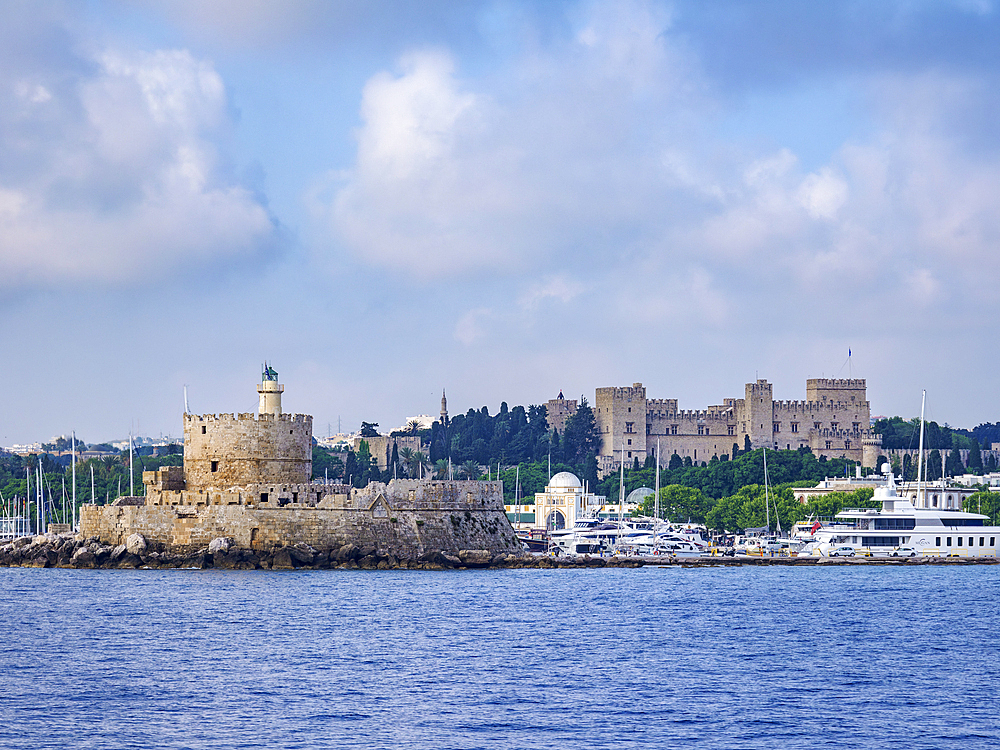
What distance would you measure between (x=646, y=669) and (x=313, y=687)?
301 inches

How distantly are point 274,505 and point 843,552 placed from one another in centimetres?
2585

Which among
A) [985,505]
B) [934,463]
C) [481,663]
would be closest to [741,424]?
[934,463]

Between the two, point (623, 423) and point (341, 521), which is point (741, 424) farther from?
point (341, 521)

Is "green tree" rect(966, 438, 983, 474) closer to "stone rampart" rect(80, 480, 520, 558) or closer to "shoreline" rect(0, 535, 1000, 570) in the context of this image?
"shoreline" rect(0, 535, 1000, 570)

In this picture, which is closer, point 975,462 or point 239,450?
point 239,450

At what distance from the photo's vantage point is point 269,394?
5966cm

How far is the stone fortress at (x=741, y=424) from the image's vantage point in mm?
133125

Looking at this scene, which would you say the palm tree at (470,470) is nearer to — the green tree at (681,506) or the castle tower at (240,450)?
the green tree at (681,506)

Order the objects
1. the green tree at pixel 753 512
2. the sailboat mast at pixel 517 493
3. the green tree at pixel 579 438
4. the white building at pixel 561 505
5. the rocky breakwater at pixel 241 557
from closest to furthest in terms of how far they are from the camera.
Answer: the rocky breakwater at pixel 241 557 → the green tree at pixel 753 512 → the white building at pixel 561 505 → the sailboat mast at pixel 517 493 → the green tree at pixel 579 438

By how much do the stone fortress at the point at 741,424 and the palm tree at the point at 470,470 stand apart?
429 inches

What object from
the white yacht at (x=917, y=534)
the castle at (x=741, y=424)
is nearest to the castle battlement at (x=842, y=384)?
the castle at (x=741, y=424)

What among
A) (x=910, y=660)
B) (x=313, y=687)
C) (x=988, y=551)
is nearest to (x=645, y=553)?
(x=988, y=551)

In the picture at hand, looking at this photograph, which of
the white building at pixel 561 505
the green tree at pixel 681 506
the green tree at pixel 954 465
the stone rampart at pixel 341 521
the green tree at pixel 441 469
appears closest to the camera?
the stone rampart at pixel 341 521

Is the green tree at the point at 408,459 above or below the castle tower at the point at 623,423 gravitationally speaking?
below
